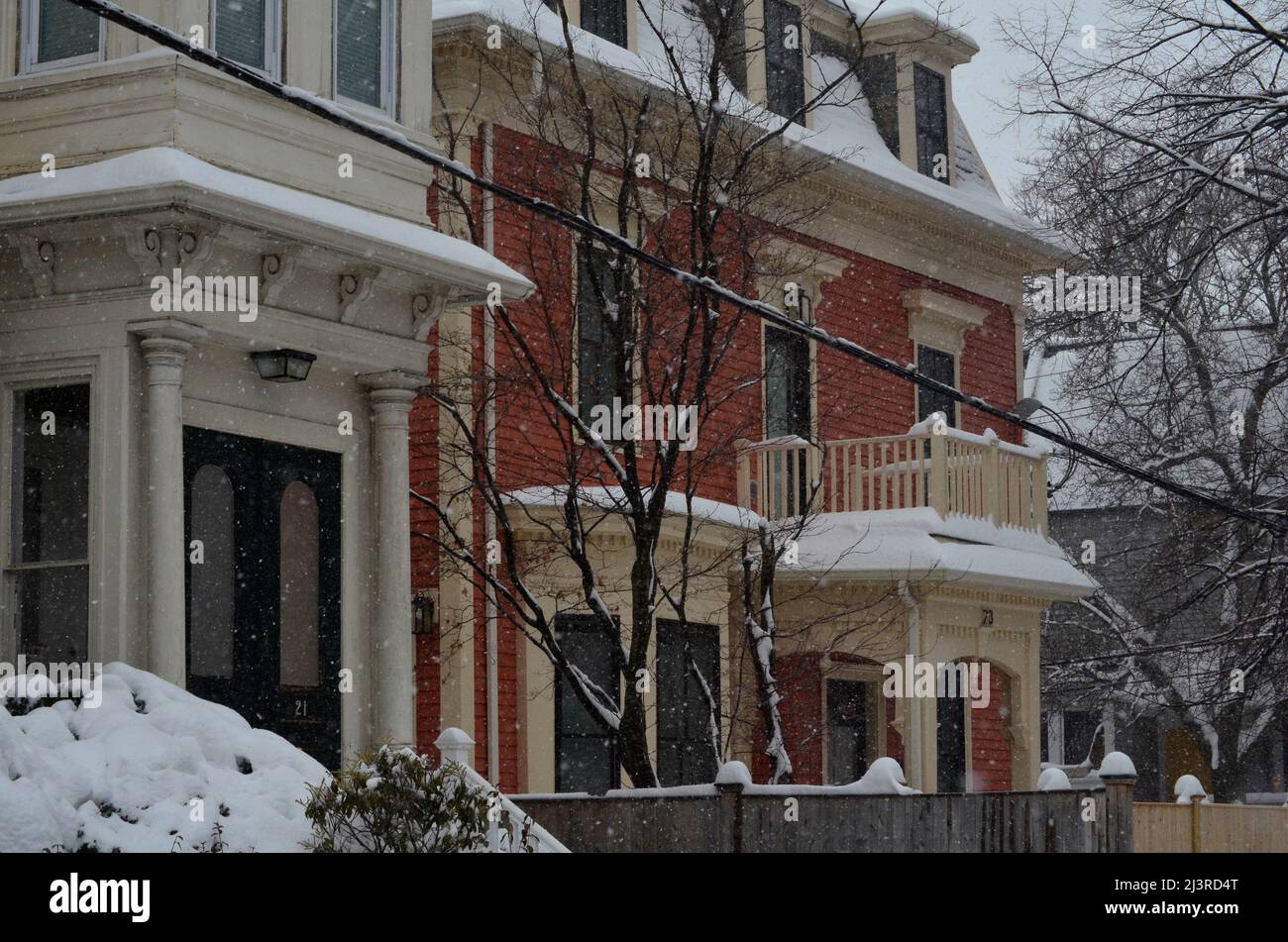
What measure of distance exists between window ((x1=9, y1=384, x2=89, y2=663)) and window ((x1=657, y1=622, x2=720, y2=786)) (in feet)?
22.1

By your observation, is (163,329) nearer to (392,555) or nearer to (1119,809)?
(392,555)

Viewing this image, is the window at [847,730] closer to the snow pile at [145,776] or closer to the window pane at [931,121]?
the window pane at [931,121]

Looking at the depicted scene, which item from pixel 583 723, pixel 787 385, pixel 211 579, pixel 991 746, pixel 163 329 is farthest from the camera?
pixel 991 746

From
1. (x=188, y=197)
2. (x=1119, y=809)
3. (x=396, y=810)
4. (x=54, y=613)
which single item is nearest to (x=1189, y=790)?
(x=1119, y=809)

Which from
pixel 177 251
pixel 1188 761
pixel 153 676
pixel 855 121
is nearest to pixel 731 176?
pixel 177 251

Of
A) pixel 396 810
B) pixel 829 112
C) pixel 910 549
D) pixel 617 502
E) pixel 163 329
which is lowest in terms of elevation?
pixel 396 810

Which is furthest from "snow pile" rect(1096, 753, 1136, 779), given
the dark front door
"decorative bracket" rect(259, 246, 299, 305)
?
"decorative bracket" rect(259, 246, 299, 305)

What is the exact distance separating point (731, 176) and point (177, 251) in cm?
484

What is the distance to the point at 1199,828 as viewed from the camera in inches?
760

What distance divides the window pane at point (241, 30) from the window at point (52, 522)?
2.40 m

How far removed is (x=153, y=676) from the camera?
11.3 metres

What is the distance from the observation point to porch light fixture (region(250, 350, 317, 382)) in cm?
1292

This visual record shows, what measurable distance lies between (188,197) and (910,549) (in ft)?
27.5

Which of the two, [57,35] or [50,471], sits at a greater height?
[57,35]
